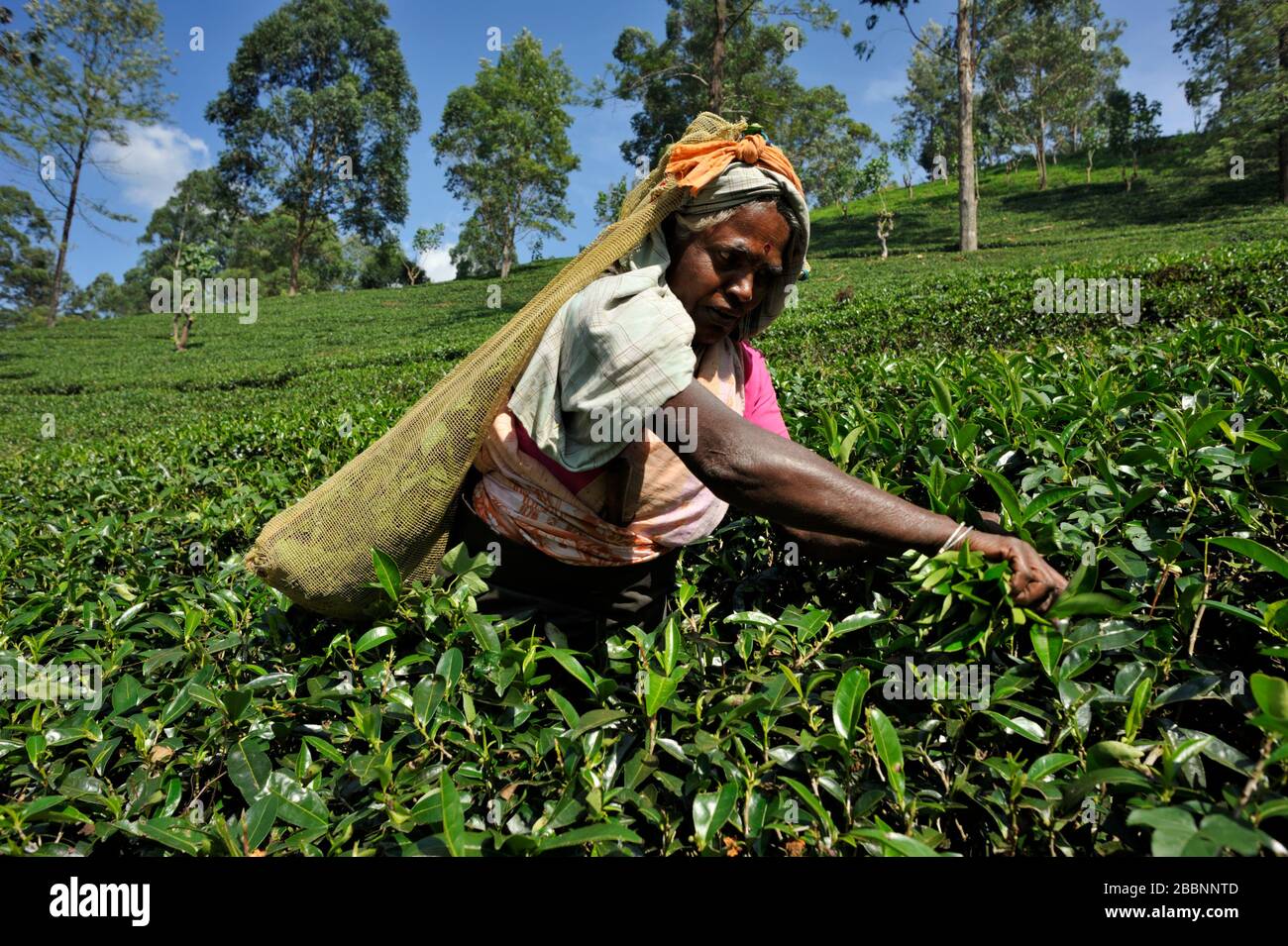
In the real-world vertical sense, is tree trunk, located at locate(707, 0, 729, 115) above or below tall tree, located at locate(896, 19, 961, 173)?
below

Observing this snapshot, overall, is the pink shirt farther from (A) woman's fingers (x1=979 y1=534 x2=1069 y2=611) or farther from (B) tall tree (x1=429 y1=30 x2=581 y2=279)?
(B) tall tree (x1=429 y1=30 x2=581 y2=279)

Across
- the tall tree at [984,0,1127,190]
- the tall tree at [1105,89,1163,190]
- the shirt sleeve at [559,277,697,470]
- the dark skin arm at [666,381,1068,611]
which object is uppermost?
the tall tree at [984,0,1127,190]

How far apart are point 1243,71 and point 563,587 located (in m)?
35.7

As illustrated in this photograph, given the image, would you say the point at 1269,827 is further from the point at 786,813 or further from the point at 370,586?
the point at 370,586

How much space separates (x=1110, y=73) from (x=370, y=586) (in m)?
69.1

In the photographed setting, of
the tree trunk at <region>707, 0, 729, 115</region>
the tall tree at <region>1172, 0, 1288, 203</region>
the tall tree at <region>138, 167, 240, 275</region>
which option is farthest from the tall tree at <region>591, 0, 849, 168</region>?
the tall tree at <region>138, 167, 240, 275</region>

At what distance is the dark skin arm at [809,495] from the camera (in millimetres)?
1173

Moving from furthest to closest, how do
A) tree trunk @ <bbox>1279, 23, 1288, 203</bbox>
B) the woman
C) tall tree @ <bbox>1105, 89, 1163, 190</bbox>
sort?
tall tree @ <bbox>1105, 89, 1163, 190</bbox>, tree trunk @ <bbox>1279, 23, 1288, 203</bbox>, the woman

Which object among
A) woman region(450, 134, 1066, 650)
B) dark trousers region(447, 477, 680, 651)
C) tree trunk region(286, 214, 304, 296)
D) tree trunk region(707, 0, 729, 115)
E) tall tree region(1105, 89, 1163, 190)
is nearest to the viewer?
woman region(450, 134, 1066, 650)

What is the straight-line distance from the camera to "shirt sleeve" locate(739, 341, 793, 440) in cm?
194

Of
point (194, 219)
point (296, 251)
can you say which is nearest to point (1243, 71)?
Result: point (296, 251)

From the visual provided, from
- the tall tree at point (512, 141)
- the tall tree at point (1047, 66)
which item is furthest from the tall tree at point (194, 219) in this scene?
the tall tree at point (1047, 66)

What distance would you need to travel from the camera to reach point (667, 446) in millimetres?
1561

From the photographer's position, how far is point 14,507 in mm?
3797
